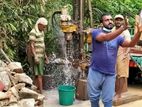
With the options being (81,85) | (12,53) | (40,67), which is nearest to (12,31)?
(12,53)

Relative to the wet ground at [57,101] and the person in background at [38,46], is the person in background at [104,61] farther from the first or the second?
the person in background at [38,46]

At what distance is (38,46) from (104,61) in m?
2.53

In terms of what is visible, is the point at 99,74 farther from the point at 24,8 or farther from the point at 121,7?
the point at 121,7

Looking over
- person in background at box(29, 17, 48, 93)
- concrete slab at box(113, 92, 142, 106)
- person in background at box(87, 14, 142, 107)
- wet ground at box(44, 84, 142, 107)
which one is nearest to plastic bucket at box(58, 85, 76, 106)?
wet ground at box(44, 84, 142, 107)

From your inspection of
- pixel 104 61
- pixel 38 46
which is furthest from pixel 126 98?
pixel 104 61

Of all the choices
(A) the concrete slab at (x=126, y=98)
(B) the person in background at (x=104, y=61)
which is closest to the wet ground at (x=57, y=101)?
(A) the concrete slab at (x=126, y=98)

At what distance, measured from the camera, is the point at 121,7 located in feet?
44.9

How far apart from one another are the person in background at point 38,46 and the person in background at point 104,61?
221cm

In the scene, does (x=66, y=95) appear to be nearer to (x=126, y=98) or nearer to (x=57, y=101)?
(x=57, y=101)

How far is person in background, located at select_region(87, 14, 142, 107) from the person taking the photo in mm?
6332

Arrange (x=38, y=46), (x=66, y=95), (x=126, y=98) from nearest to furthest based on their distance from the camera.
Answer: (x=66, y=95) < (x=38, y=46) < (x=126, y=98)

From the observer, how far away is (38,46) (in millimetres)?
8625

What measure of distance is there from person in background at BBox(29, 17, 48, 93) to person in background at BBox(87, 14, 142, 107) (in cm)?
221

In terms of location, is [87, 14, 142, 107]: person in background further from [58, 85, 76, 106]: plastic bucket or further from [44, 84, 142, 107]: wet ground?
[44, 84, 142, 107]: wet ground
